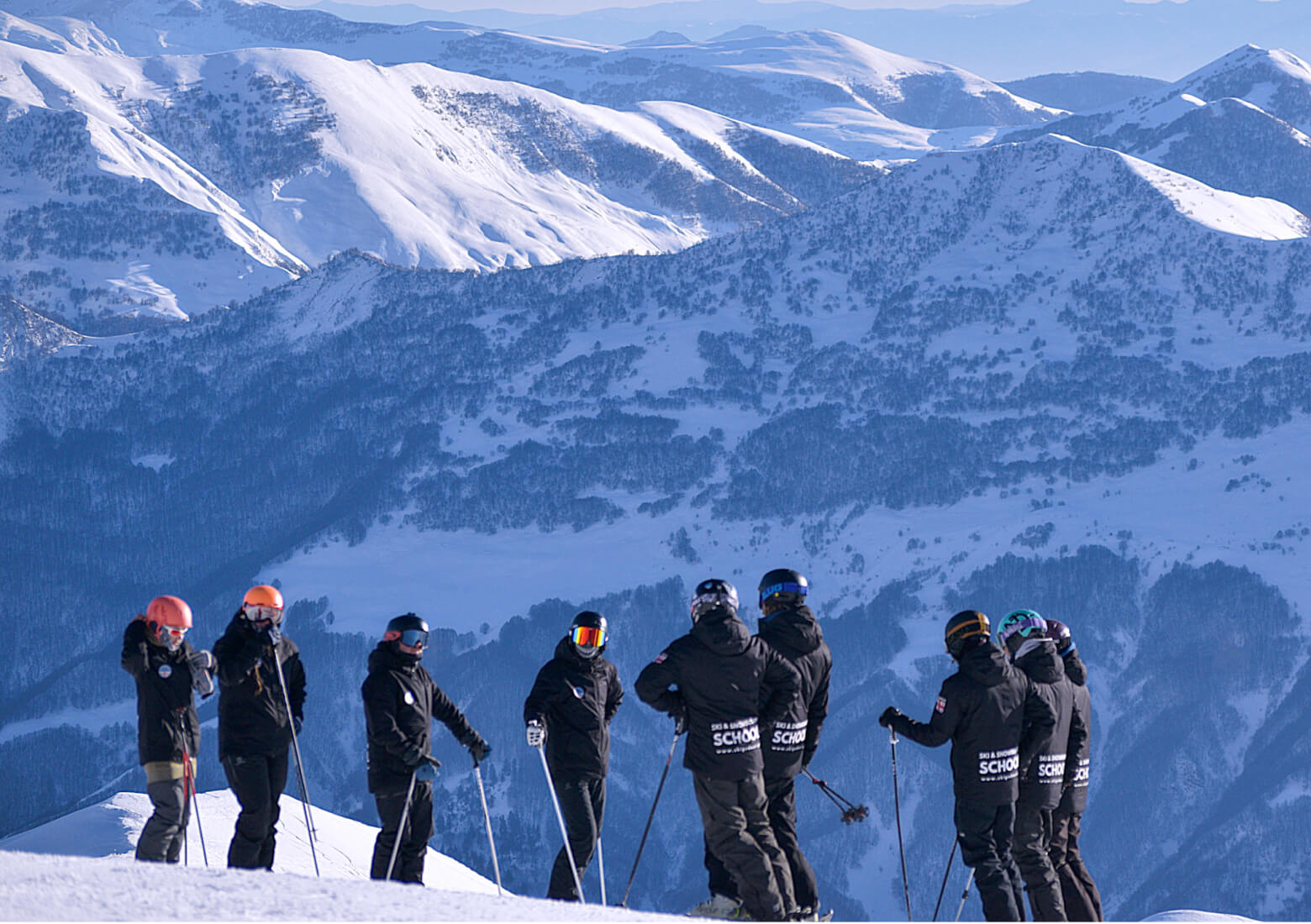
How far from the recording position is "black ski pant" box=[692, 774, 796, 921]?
14625 millimetres

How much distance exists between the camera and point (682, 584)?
172 m

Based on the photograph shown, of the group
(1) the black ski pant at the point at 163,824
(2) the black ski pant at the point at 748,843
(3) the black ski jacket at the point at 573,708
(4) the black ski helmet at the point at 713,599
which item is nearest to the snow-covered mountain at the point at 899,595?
(3) the black ski jacket at the point at 573,708

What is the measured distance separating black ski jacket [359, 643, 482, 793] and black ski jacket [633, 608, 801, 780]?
2.52 meters

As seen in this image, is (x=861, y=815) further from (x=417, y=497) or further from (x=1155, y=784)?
(x=417, y=497)

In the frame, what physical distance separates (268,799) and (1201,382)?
188752 millimetres

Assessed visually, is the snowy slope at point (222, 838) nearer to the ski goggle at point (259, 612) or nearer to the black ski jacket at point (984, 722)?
the ski goggle at point (259, 612)

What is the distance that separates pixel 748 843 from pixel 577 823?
2951 millimetres

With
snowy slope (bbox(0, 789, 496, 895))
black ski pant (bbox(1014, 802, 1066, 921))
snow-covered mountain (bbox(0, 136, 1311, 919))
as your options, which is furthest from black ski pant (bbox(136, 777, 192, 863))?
snow-covered mountain (bbox(0, 136, 1311, 919))

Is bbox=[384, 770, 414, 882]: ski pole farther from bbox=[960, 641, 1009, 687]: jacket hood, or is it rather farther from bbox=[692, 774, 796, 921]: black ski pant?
bbox=[960, 641, 1009, 687]: jacket hood

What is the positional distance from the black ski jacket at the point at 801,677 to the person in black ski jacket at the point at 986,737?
0.85 metres

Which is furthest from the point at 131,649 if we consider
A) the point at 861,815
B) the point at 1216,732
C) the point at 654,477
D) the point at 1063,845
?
the point at 654,477

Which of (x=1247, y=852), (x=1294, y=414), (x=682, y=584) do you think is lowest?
(x=1247, y=852)

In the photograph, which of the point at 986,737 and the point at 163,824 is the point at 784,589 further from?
the point at 163,824

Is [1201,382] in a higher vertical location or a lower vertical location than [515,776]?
higher
